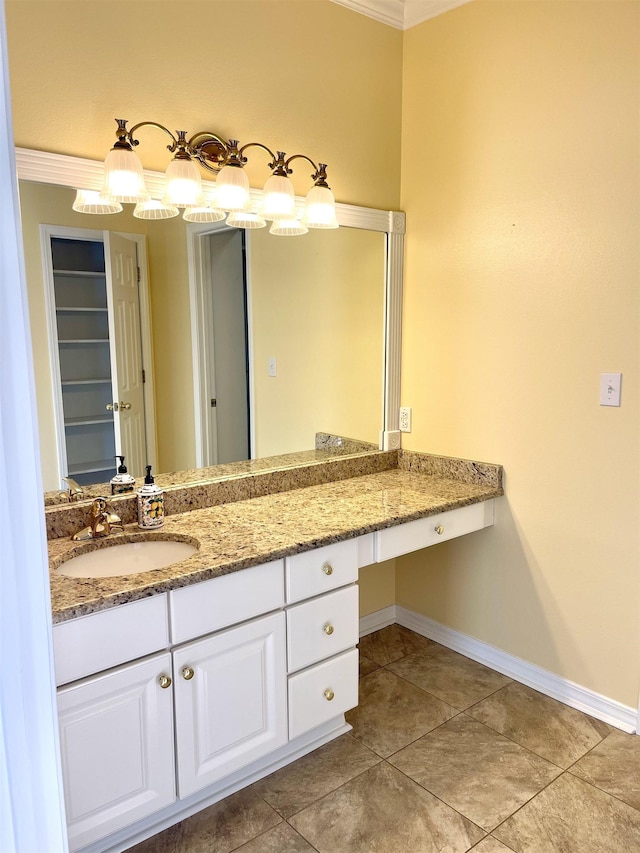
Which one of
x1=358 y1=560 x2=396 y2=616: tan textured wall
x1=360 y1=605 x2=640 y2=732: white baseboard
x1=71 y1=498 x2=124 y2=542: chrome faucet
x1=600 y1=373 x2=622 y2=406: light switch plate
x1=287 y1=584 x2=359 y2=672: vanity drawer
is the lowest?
x1=360 y1=605 x2=640 y2=732: white baseboard

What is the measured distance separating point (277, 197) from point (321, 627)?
140cm

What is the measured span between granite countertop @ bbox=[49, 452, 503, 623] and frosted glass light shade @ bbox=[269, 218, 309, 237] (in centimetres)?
96

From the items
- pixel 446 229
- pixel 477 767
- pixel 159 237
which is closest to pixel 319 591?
pixel 477 767

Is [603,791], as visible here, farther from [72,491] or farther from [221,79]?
[221,79]

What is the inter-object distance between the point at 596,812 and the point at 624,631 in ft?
1.90

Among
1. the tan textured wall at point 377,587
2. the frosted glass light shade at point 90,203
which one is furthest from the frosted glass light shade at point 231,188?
the tan textured wall at point 377,587

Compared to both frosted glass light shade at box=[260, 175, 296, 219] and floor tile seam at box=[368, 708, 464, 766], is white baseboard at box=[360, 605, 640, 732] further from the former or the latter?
frosted glass light shade at box=[260, 175, 296, 219]

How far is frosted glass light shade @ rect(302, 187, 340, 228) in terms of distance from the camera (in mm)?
2209

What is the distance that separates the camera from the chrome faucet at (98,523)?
1.82 metres

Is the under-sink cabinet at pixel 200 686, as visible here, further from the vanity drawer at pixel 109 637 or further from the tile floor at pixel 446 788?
the tile floor at pixel 446 788

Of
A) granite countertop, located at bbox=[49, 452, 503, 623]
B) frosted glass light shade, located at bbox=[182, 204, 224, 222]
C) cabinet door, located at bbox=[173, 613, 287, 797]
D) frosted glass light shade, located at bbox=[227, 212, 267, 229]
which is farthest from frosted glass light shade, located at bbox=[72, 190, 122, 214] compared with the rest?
cabinet door, located at bbox=[173, 613, 287, 797]

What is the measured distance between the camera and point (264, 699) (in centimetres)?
183

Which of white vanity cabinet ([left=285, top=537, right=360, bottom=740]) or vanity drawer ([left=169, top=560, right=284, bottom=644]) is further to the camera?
white vanity cabinet ([left=285, top=537, right=360, bottom=740])

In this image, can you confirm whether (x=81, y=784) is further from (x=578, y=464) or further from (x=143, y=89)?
(x=143, y=89)
